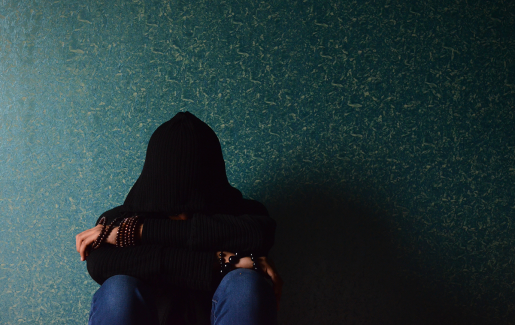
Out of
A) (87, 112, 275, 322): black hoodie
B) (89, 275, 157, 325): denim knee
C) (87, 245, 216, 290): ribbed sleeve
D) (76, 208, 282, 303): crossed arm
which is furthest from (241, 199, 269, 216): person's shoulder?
(89, 275, 157, 325): denim knee

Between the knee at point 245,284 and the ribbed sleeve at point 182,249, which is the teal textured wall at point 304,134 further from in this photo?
the knee at point 245,284

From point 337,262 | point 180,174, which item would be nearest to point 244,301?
point 180,174

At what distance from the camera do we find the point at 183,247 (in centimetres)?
83

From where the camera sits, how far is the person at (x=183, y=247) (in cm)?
70

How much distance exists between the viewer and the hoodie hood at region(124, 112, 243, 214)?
90 cm

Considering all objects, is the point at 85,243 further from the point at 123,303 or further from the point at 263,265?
the point at 263,265

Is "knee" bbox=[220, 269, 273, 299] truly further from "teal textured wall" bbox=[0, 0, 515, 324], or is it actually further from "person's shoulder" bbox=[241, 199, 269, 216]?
"teal textured wall" bbox=[0, 0, 515, 324]

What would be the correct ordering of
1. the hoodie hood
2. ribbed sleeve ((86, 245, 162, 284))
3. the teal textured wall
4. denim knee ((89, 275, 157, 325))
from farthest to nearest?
the teal textured wall → the hoodie hood → ribbed sleeve ((86, 245, 162, 284)) → denim knee ((89, 275, 157, 325))

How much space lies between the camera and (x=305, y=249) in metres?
1.19

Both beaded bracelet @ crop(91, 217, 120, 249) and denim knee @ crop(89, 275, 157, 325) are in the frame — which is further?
beaded bracelet @ crop(91, 217, 120, 249)

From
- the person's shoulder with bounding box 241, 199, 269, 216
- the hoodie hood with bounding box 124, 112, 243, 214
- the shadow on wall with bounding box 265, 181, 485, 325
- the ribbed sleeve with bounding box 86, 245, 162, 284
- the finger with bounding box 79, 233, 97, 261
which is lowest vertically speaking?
the shadow on wall with bounding box 265, 181, 485, 325

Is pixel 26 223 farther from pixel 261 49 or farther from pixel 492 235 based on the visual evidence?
pixel 492 235

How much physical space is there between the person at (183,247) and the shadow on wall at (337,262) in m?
0.25

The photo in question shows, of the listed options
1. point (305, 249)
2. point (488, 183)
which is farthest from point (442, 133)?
point (305, 249)
